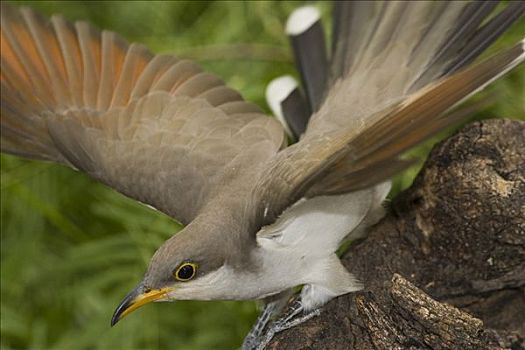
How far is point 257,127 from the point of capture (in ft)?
14.5

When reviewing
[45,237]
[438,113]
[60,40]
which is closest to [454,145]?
[438,113]

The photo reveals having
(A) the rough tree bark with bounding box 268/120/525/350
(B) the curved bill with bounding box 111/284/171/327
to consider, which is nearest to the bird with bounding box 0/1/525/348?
(B) the curved bill with bounding box 111/284/171/327

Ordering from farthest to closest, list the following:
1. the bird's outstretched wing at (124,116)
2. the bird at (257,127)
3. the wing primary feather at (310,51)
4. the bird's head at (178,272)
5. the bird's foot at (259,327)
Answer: the wing primary feather at (310,51) < the bird's outstretched wing at (124,116) < the bird's foot at (259,327) < the bird's head at (178,272) < the bird at (257,127)

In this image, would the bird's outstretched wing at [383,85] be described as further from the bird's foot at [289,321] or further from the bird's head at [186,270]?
the bird's foot at [289,321]

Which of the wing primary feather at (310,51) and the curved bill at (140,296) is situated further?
the wing primary feather at (310,51)

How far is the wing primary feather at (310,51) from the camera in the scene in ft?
15.2

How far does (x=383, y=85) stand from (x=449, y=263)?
86cm

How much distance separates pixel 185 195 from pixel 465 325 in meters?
1.41

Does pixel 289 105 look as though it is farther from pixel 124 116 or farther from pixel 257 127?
pixel 124 116

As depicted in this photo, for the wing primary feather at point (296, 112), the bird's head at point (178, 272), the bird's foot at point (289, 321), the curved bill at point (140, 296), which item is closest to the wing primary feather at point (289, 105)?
the wing primary feather at point (296, 112)

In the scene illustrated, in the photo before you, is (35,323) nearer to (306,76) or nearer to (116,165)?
(116,165)

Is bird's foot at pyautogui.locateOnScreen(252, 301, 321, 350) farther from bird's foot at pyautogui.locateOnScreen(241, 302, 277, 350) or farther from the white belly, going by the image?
the white belly

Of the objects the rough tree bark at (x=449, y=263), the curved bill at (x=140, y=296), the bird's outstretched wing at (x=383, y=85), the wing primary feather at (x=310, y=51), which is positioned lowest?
the rough tree bark at (x=449, y=263)

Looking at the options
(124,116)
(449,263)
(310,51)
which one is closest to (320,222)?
(449,263)
